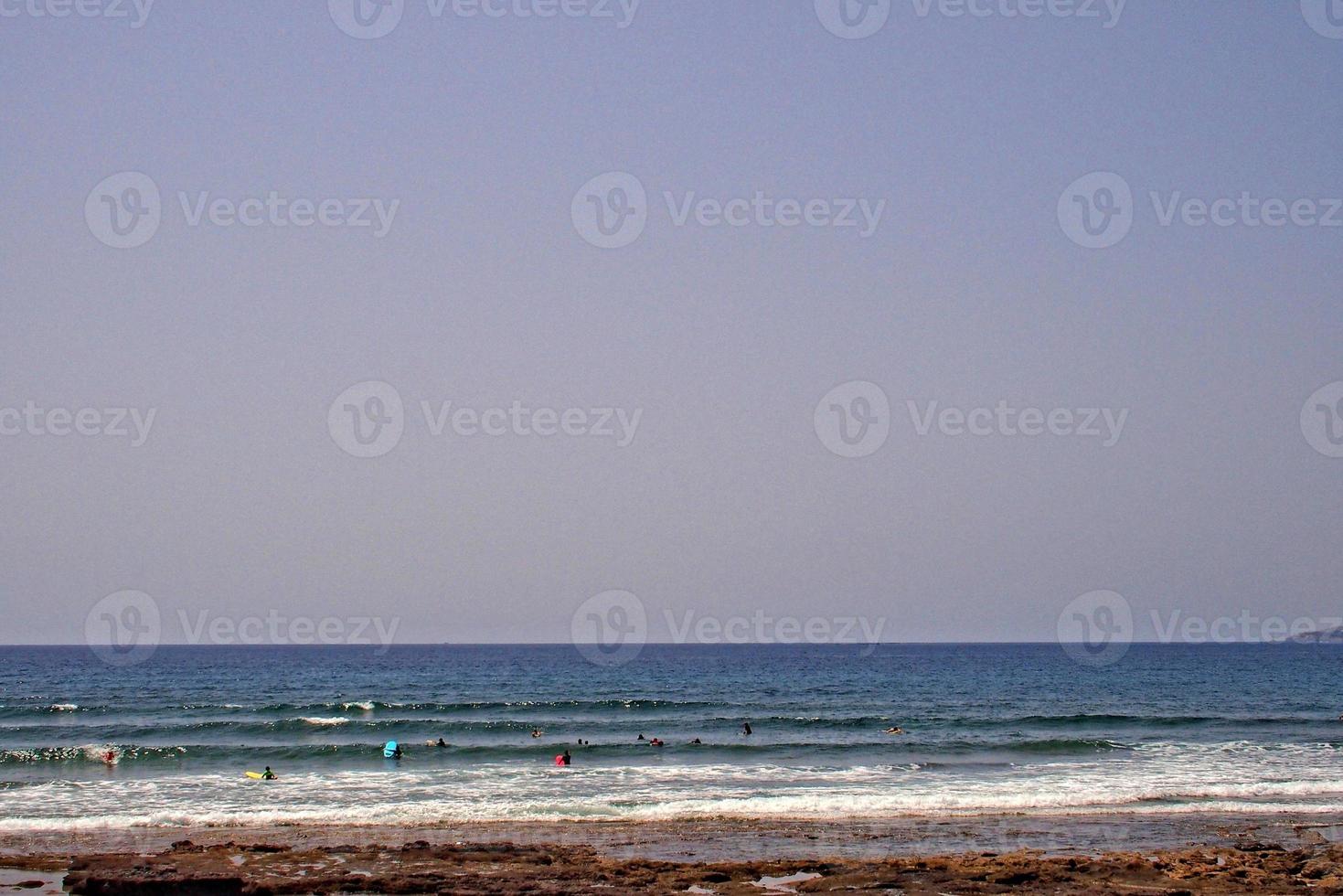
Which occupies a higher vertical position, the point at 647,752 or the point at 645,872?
the point at 645,872

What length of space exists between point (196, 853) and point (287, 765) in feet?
50.4

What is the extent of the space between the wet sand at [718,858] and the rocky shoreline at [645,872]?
0.05 m

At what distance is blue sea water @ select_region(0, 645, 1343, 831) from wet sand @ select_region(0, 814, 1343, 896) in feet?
6.23

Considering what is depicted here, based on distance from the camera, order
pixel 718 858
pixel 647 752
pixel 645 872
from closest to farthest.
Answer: pixel 645 872 < pixel 718 858 < pixel 647 752

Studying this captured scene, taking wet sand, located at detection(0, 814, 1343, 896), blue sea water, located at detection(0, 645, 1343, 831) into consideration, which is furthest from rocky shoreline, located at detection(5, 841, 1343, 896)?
blue sea water, located at detection(0, 645, 1343, 831)

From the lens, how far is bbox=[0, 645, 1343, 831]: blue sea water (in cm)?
2802

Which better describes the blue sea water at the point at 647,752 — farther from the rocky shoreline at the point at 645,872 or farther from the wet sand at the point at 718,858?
the rocky shoreline at the point at 645,872

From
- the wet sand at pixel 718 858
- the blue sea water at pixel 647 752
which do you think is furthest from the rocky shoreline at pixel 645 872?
the blue sea water at pixel 647 752

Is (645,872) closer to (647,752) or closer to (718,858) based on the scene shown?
(718,858)

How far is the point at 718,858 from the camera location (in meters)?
21.2

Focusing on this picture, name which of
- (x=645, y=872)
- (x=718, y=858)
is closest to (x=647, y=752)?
(x=718, y=858)

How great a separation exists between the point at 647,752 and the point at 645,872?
62.1 feet

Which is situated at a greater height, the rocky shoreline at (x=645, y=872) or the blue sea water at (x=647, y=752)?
the rocky shoreline at (x=645, y=872)

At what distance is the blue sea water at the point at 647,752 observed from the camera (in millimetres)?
28016
